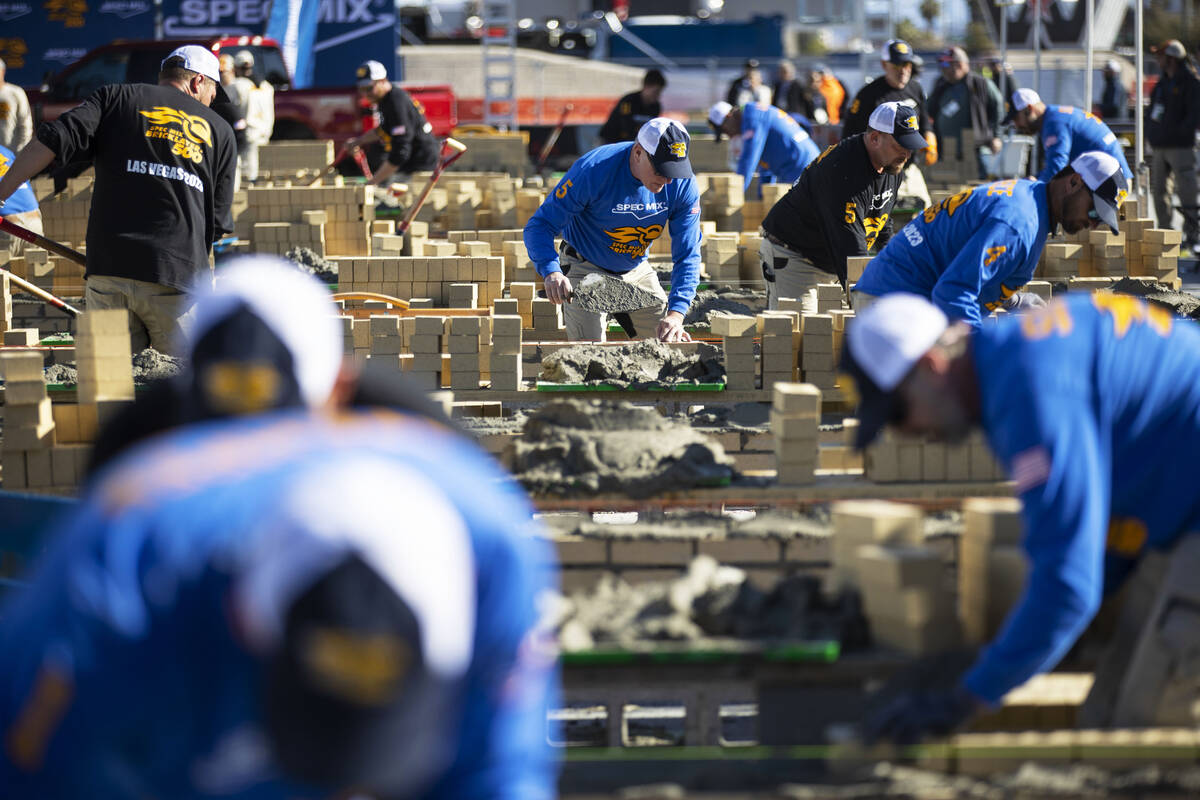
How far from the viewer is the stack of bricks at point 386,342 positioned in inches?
243

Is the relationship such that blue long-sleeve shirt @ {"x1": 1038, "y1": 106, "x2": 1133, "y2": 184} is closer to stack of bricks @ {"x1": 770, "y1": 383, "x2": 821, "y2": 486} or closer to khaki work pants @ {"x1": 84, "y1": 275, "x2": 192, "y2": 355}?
stack of bricks @ {"x1": 770, "y1": 383, "x2": 821, "y2": 486}

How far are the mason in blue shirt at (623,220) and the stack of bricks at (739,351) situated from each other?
606 millimetres

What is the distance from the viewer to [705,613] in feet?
11.5

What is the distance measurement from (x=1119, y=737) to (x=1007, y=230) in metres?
2.61

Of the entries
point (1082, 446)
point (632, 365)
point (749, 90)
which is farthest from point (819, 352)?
point (749, 90)

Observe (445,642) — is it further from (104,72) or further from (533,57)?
(533,57)

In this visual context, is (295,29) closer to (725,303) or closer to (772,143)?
(772,143)

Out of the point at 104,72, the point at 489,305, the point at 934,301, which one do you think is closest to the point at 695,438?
the point at 934,301

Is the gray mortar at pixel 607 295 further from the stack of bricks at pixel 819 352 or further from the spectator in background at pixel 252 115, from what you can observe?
the spectator in background at pixel 252 115

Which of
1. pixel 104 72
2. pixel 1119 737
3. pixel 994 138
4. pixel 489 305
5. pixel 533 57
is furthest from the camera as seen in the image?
pixel 533 57

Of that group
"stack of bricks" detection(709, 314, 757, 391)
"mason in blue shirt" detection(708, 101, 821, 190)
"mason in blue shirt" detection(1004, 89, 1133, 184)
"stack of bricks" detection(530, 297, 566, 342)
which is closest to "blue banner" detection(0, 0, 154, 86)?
"mason in blue shirt" detection(708, 101, 821, 190)

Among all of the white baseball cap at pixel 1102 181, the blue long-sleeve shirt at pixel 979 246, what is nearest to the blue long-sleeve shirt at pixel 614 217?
the blue long-sleeve shirt at pixel 979 246

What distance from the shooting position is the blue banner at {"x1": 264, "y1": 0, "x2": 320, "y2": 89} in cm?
2209

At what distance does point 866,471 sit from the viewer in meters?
4.78
